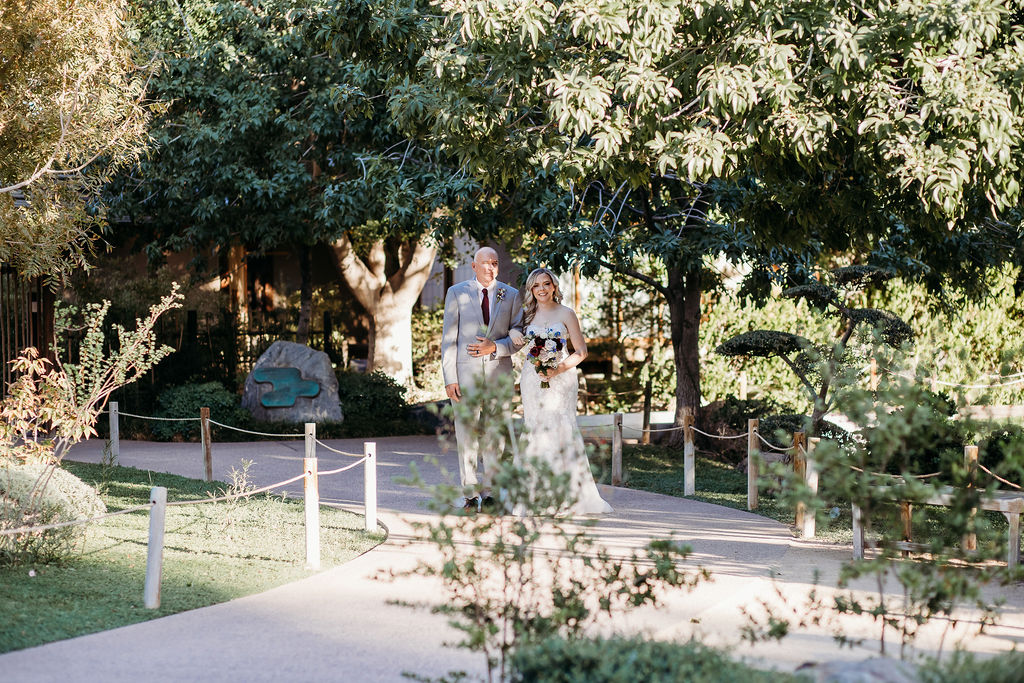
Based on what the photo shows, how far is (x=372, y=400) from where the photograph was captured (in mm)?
17281

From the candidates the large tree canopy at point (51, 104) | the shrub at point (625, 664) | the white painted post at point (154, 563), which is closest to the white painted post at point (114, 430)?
the large tree canopy at point (51, 104)

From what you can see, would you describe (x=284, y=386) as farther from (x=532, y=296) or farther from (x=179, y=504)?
(x=179, y=504)

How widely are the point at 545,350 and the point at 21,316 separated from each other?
10213 millimetres

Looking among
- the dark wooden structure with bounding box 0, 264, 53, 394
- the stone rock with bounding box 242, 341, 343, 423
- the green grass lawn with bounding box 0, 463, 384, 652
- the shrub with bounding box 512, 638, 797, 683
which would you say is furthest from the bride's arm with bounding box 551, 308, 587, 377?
the dark wooden structure with bounding box 0, 264, 53, 394

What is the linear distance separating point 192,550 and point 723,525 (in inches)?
163

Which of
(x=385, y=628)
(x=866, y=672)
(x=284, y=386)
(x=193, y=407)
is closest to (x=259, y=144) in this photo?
(x=284, y=386)

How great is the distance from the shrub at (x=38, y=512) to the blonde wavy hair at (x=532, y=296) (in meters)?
3.75

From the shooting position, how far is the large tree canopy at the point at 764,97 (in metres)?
6.34

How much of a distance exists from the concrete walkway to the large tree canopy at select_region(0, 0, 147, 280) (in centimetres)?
464

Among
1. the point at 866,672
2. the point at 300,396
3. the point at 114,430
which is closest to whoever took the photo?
the point at 866,672

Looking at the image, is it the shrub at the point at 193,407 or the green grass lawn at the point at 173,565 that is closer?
the green grass lawn at the point at 173,565

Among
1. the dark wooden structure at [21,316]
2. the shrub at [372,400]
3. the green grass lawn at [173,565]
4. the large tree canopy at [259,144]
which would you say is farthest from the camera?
the shrub at [372,400]

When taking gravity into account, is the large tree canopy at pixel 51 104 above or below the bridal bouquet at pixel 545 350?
above

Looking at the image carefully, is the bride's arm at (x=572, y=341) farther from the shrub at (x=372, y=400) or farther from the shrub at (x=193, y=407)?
the shrub at (x=193, y=407)
